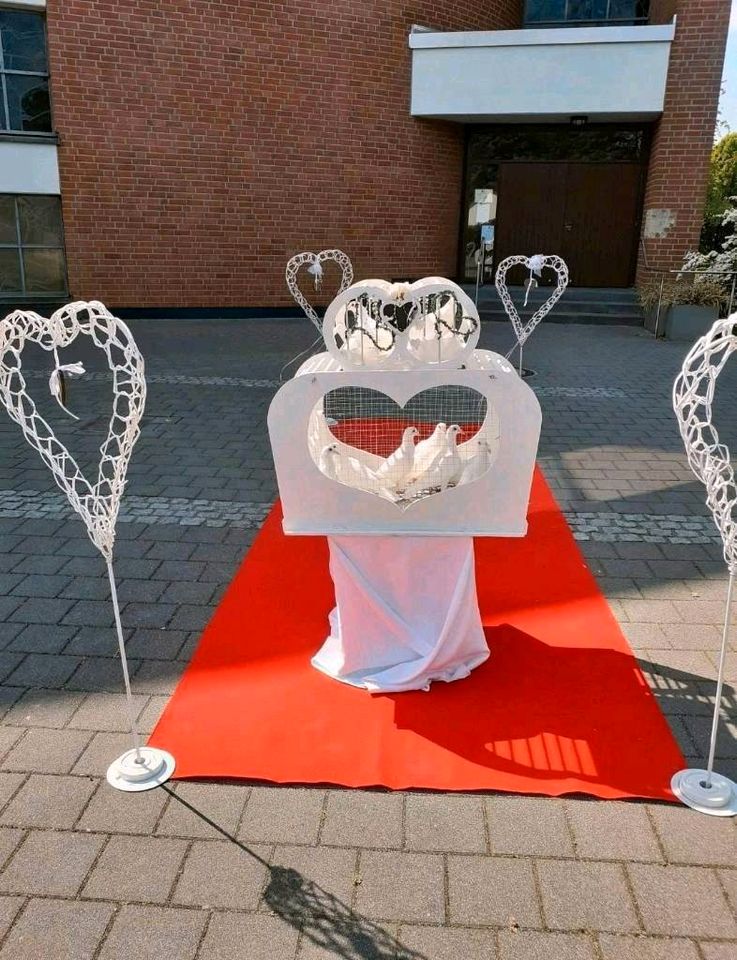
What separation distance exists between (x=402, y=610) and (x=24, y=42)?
13479 millimetres

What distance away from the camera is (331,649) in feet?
11.7

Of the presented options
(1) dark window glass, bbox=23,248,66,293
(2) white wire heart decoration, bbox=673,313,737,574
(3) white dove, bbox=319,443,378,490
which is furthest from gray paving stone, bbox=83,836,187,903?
(1) dark window glass, bbox=23,248,66,293

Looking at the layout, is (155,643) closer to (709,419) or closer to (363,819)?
(363,819)

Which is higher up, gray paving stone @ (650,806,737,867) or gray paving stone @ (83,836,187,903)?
gray paving stone @ (650,806,737,867)

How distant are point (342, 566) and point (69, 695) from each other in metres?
1.29

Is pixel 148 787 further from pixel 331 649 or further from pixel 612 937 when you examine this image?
pixel 612 937

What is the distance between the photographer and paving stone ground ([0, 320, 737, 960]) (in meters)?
2.20

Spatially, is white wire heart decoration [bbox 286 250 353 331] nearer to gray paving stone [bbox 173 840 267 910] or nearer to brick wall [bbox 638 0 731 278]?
brick wall [bbox 638 0 731 278]

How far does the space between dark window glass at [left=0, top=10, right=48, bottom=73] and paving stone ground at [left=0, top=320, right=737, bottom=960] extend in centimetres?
1093

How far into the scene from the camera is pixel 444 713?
317 centimetres

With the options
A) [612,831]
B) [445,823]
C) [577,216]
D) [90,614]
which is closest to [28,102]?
[577,216]

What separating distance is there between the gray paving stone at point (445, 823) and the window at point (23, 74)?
45.4 feet

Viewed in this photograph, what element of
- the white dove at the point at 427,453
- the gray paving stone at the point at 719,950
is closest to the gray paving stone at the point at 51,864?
the gray paving stone at the point at 719,950

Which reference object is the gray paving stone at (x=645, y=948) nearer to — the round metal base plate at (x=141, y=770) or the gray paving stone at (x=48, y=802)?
the round metal base plate at (x=141, y=770)
